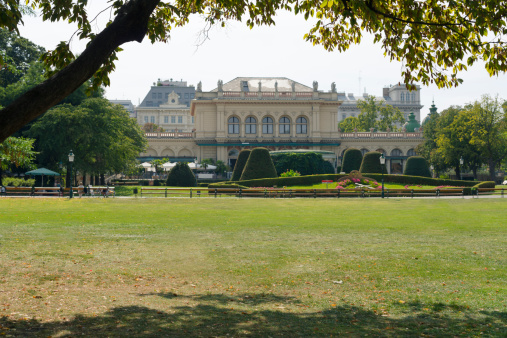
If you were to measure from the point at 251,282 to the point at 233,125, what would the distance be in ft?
259

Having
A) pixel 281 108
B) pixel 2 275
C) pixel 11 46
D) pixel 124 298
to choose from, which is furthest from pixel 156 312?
pixel 281 108

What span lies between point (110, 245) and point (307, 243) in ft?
16.9

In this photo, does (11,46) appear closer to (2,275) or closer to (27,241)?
(27,241)

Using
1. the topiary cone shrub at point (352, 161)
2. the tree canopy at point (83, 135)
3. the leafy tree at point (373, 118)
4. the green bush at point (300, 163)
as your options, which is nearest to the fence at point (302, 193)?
the tree canopy at point (83, 135)

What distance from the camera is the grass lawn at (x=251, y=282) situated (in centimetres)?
681

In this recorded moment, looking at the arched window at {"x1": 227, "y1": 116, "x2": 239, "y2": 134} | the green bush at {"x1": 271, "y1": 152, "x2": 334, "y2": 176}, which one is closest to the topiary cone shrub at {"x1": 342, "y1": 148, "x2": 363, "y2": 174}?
the green bush at {"x1": 271, "y1": 152, "x2": 334, "y2": 176}

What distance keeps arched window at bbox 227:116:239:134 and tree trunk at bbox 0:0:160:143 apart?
263 feet

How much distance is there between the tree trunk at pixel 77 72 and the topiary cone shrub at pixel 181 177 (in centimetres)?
4554

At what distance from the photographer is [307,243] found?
13852 mm

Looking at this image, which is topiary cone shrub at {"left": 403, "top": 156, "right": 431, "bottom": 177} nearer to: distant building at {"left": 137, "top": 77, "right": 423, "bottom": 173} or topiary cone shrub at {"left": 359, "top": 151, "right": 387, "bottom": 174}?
topiary cone shrub at {"left": 359, "top": 151, "right": 387, "bottom": 174}

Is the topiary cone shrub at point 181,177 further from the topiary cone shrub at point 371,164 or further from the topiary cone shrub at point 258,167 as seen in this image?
the topiary cone shrub at point 371,164

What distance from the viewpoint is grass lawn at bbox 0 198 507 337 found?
22.4 ft

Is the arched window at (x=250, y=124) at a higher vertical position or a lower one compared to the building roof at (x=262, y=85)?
lower

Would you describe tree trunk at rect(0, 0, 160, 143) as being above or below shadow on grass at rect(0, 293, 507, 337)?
above
